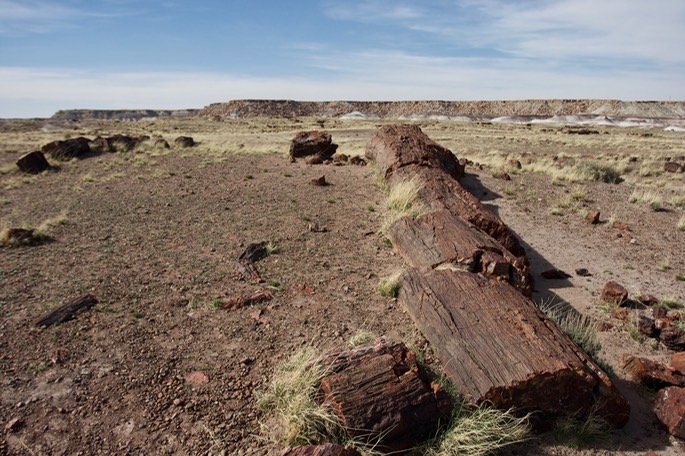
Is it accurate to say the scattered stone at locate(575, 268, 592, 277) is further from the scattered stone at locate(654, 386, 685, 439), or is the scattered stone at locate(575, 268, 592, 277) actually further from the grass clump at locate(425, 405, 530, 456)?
the grass clump at locate(425, 405, 530, 456)

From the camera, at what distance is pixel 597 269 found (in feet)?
27.1

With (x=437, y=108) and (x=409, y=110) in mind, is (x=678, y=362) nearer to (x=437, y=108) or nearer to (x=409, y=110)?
(x=409, y=110)

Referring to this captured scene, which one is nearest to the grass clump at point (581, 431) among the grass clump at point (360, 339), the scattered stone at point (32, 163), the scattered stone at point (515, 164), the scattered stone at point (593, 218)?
the grass clump at point (360, 339)

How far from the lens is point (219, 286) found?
655 cm

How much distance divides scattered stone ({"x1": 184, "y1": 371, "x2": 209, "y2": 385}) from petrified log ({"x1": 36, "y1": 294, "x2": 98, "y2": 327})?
2027 millimetres

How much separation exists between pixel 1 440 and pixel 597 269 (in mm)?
8624

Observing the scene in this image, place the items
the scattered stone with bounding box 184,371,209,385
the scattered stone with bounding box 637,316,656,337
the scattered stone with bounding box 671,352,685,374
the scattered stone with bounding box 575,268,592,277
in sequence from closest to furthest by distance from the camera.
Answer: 1. the scattered stone with bounding box 184,371,209,385
2. the scattered stone with bounding box 671,352,685,374
3. the scattered stone with bounding box 637,316,656,337
4. the scattered stone with bounding box 575,268,592,277

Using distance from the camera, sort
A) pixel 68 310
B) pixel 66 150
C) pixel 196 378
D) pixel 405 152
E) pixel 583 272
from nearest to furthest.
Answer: pixel 196 378 → pixel 68 310 → pixel 583 272 → pixel 405 152 → pixel 66 150

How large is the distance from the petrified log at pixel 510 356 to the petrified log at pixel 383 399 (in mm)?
445

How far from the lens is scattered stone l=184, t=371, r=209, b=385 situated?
4.43 meters

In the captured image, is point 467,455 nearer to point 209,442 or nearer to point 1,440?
point 209,442

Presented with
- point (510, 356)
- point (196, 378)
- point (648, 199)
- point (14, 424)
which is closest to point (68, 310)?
point (14, 424)

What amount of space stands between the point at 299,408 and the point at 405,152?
9322mm

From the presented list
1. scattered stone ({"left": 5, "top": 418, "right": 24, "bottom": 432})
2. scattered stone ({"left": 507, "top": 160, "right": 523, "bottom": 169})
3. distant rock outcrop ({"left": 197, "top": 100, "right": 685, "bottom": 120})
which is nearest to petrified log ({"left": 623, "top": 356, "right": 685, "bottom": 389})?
scattered stone ({"left": 5, "top": 418, "right": 24, "bottom": 432})
